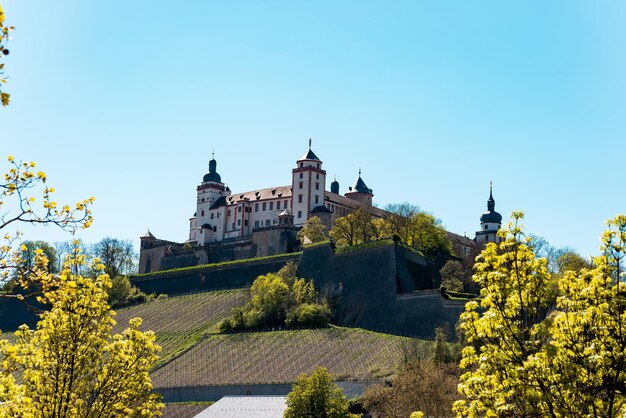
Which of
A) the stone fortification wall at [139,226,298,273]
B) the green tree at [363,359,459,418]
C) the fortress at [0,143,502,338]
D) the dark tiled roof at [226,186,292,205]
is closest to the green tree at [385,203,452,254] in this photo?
the fortress at [0,143,502,338]

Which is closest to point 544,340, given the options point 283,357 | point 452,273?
point 283,357

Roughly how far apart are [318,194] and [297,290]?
24.6m

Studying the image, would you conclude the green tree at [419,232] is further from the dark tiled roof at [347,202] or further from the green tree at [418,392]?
the green tree at [418,392]

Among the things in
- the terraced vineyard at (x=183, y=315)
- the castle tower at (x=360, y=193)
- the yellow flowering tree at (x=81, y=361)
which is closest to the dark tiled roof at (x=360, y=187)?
the castle tower at (x=360, y=193)

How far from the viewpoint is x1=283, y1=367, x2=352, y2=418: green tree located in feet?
142

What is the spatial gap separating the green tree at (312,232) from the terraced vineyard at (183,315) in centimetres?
765

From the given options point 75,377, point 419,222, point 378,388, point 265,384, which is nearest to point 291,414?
point 378,388

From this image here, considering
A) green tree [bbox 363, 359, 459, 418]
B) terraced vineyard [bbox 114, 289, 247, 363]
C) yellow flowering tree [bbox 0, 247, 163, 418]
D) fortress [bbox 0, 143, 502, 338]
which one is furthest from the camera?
terraced vineyard [bbox 114, 289, 247, 363]

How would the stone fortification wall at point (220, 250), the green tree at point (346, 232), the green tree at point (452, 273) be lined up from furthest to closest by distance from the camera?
the stone fortification wall at point (220, 250), the green tree at point (346, 232), the green tree at point (452, 273)

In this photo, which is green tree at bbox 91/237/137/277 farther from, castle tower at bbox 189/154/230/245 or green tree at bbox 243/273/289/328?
green tree at bbox 243/273/289/328

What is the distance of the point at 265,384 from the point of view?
2322 inches

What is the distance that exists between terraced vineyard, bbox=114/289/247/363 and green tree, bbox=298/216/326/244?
765 cm

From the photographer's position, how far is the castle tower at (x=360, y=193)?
4259 inches

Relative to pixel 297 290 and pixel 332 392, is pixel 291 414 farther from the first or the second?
pixel 297 290
